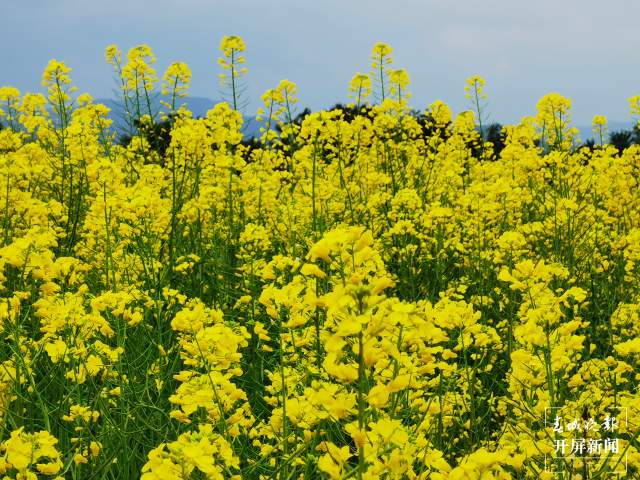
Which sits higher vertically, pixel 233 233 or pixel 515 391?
pixel 233 233

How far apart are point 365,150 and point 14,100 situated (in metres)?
4.19

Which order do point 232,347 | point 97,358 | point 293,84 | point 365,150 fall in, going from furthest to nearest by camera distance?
point 365,150, point 293,84, point 97,358, point 232,347

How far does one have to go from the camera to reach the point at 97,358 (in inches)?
102

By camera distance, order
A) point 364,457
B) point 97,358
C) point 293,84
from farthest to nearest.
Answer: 1. point 293,84
2. point 97,358
3. point 364,457

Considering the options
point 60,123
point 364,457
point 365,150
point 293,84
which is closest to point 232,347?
point 364,457

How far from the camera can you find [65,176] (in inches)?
242

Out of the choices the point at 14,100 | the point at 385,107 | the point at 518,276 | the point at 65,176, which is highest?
the point at 14,100

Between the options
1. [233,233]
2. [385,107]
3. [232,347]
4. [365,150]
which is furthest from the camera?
[365,150]

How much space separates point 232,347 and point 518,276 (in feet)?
4.04

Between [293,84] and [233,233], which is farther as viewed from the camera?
[233,233]

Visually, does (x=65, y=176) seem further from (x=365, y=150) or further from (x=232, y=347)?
(x=232, y=347)

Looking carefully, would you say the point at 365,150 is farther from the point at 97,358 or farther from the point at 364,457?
the point at 364,457

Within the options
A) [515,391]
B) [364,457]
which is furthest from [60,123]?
[364,457]

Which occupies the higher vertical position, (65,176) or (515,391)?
(65,176)
